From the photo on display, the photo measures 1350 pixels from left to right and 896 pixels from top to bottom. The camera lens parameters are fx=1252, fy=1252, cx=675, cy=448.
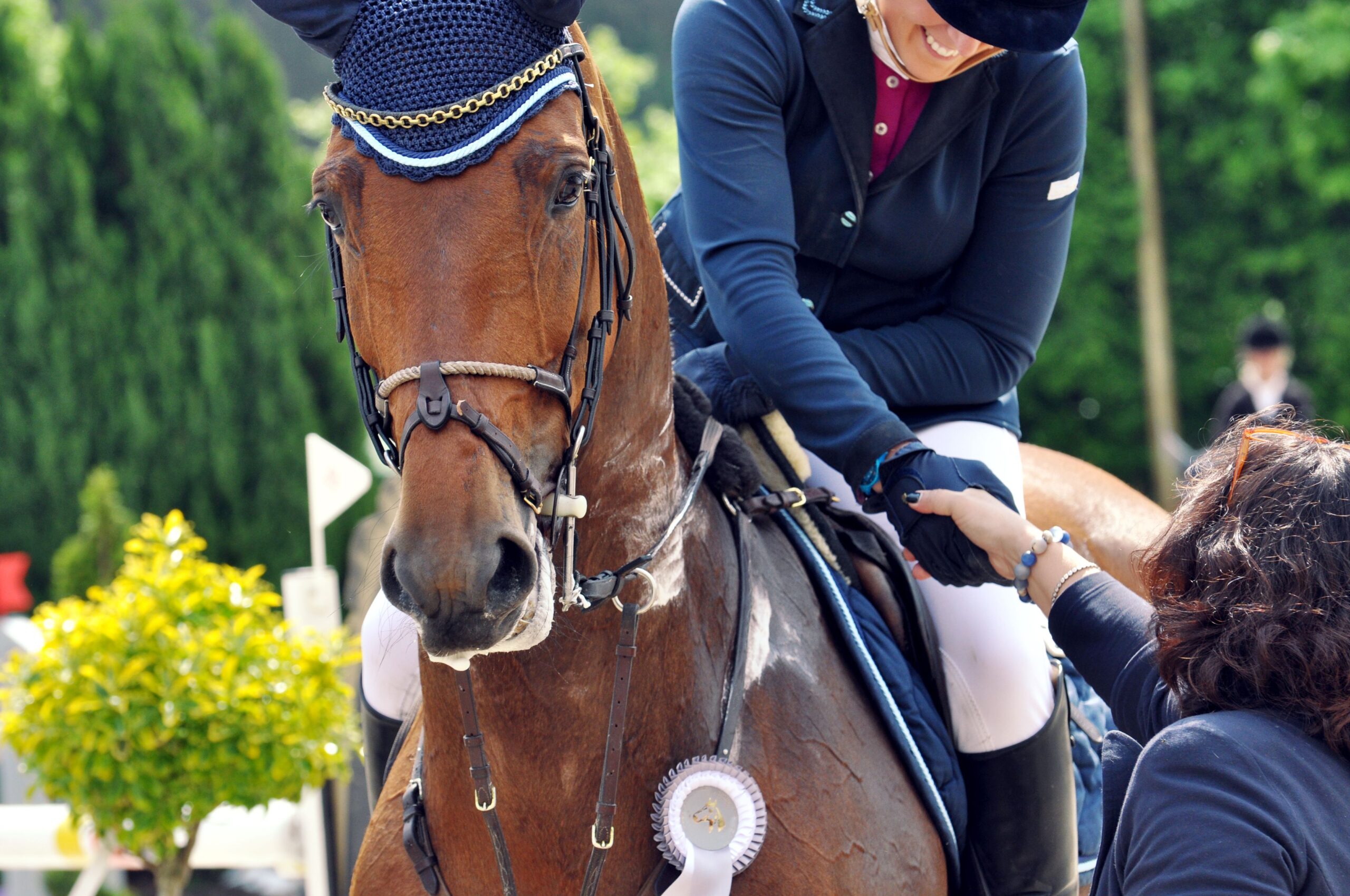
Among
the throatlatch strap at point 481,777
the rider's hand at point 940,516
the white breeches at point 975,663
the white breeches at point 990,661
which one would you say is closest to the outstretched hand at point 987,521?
the rider's hand at point 940,516

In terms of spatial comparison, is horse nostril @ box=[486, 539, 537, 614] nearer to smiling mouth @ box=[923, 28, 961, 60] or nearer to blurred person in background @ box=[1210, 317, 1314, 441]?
smiling mouth @ box=[923, 28, 961, 60]

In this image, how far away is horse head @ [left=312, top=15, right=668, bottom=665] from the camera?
149 cm

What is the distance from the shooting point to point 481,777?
6.15ft

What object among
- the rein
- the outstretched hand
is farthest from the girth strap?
the outstretched hand

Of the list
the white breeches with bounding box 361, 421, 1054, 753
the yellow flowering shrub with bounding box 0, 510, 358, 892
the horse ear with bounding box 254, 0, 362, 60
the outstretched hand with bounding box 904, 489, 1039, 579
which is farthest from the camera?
the yellow flowering shrub with bounding box 0, 510, 358, 892

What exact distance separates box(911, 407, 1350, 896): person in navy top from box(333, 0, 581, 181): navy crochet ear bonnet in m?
1.04

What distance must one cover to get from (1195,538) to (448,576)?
97cm

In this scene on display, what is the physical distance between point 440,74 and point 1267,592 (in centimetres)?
123

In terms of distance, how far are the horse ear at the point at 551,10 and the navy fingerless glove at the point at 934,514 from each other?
0.94 metres

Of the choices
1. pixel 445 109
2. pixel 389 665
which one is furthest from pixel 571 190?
pixel 389 665

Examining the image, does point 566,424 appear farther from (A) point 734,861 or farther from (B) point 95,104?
(B) point 95,104

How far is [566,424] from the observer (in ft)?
5.57

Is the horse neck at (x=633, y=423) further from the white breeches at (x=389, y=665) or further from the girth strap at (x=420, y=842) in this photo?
the white breeches at (x=389, y=665)

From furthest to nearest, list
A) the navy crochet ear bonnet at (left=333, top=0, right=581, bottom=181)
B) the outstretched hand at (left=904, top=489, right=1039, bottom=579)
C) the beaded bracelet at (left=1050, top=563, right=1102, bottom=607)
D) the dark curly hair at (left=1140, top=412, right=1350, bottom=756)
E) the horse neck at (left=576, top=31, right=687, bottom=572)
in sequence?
the outstretched hand at (left=904, top=489, right=1039, bottom=579), the beaded bracelet at (left=1050, top=563, right=1102, bottom=607), the horse neck at (left=576, top=31, right=687, bottom=572), the navy crochet ear bonnet at (left=333, top=0, right=581, bottom=181), the dark curly hair at (left=1140, top=412, right=1350, bottom=756)
